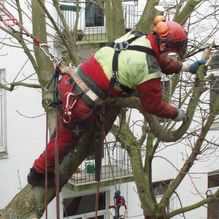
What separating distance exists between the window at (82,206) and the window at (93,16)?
380cm

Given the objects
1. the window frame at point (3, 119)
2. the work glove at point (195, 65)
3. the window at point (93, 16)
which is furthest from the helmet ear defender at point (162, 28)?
the window at point (93, 16)

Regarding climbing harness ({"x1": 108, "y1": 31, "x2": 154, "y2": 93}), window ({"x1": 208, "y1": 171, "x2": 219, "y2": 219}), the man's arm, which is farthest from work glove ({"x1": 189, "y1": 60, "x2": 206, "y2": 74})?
window ({"x1": 208, "y1": 171, "x2": 219, "y2": 219})

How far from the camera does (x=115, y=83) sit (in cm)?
375

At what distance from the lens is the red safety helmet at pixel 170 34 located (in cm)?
367

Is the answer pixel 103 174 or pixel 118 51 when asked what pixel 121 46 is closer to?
pixel 118 51

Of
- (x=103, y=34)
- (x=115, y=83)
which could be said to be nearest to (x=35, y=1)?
(x=115, y=83)

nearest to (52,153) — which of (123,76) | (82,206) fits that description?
(123,76)

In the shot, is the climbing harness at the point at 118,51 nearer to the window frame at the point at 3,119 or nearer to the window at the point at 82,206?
the window frame at the point at 3,119

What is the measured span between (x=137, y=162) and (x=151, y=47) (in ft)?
11.7

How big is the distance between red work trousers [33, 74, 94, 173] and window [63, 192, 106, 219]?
8440mm

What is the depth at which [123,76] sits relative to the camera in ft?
12.1

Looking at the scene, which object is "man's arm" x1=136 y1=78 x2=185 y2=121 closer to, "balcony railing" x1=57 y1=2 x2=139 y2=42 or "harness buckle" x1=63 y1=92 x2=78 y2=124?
"harness buckle" x1=63 y1=92 x2=78 y2=124

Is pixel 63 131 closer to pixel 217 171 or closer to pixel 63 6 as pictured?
pixel 63 6

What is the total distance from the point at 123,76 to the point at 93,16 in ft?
28.3
